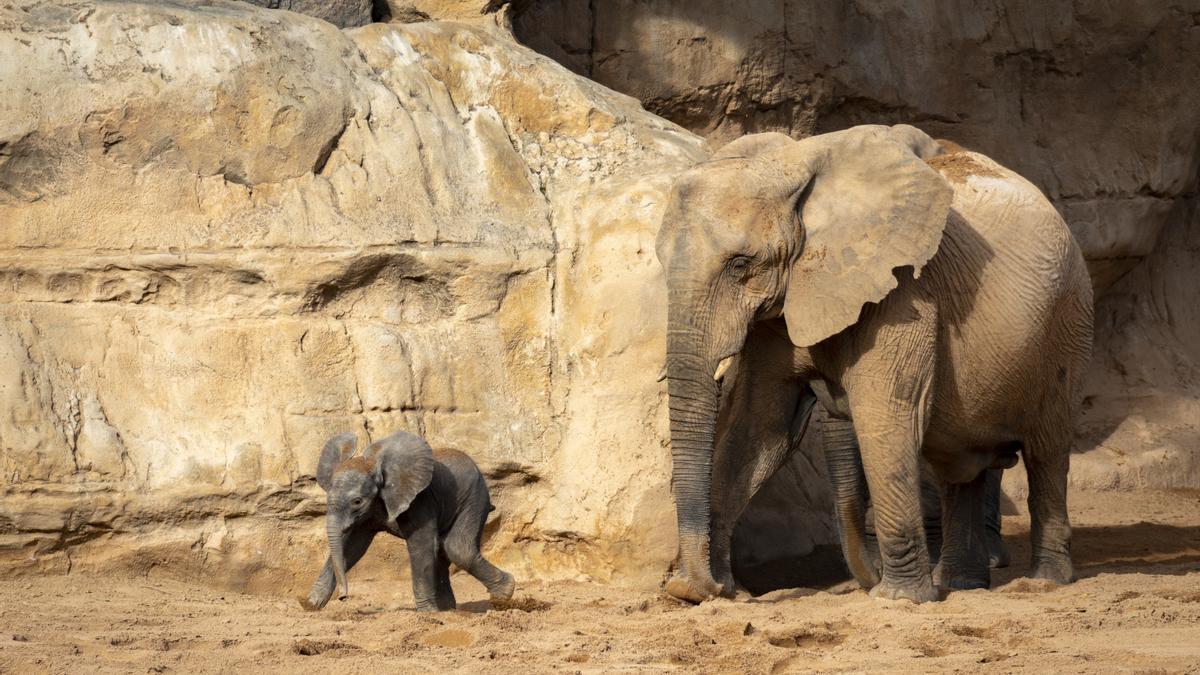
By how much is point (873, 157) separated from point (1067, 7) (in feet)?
18.4

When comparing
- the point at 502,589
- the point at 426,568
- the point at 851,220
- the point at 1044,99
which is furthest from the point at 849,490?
the point at 1044,99

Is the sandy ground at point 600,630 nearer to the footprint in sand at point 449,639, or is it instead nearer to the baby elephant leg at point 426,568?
the footprint in sand at point 449,639

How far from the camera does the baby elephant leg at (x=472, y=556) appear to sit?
7828 mm

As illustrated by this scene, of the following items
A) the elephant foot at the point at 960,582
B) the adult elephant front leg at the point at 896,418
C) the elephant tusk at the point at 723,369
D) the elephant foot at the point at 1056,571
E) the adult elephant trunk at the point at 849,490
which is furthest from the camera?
the elephant foot at the point at 960,582

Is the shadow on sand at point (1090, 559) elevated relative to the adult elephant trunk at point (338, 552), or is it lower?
lower

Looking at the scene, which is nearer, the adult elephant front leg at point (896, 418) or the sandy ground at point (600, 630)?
the sandy ground at point (600, 630)

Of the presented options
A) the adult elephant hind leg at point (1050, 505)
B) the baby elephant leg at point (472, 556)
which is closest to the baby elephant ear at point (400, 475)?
the baby elephant leg at point (472, 556)

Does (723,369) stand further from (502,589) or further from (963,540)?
(502,589)

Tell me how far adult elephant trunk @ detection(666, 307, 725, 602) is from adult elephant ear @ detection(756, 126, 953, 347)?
49 cm

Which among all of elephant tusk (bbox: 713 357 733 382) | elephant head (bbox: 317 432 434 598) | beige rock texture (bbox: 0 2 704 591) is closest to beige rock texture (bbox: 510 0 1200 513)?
beige rock texture (bbox: 0 2 704 591)

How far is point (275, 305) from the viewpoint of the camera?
8594 mm

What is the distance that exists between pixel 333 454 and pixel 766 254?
214 cm

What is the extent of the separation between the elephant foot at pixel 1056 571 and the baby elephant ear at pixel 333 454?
11.8 feet

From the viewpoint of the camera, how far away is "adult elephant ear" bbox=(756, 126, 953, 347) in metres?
7.82
